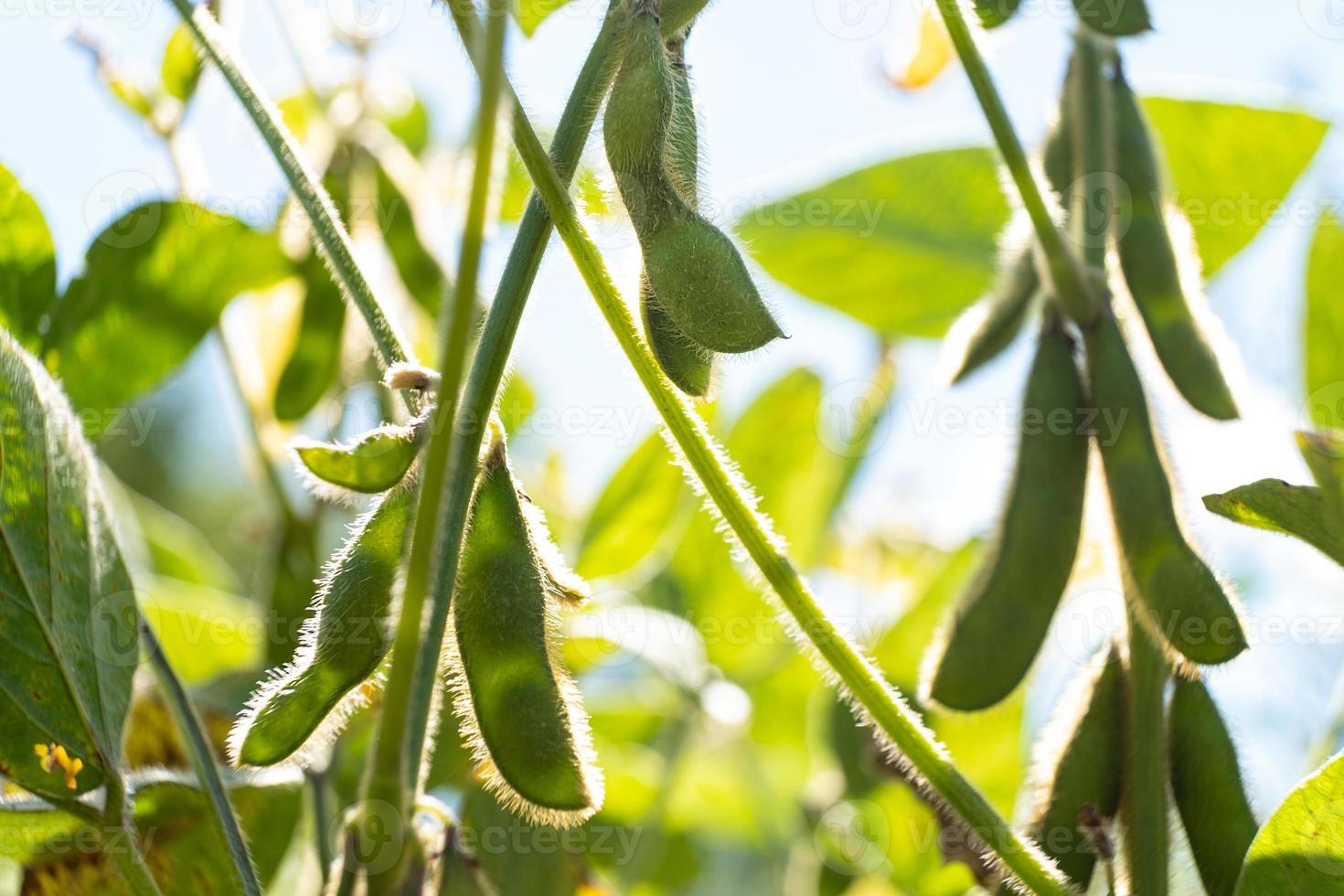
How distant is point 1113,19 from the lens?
2.93 feet

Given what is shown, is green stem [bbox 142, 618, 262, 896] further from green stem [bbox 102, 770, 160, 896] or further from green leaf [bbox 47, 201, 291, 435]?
green leaf [bbox 47, 201, 291, 435]

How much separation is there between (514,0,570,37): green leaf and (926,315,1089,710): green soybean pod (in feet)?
1.63

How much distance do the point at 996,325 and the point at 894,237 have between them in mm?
523

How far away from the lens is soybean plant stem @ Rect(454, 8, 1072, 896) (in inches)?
29.7

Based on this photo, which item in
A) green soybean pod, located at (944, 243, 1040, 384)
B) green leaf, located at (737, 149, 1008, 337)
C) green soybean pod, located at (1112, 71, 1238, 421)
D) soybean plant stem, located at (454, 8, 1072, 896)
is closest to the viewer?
soybean plant stem, located at (454, 8, 1072, 896)

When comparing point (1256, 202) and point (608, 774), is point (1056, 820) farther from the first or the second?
point (1256, 202)

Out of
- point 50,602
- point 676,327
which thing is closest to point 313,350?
point 50,602

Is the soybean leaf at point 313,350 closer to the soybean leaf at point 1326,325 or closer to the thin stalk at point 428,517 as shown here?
the thin stalk at point 428,517

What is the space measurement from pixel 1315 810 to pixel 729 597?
0.94m

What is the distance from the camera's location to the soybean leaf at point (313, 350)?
144 centimetres

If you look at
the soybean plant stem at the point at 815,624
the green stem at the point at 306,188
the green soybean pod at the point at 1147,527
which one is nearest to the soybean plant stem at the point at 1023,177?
the green soybean pod at the point at 1147,527

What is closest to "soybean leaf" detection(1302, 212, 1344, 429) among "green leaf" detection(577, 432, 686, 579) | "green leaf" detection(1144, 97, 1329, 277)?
"green leaf" detection(1144, 97, 1329, 277)

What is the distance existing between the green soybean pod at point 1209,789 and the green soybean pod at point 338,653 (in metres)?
0.57

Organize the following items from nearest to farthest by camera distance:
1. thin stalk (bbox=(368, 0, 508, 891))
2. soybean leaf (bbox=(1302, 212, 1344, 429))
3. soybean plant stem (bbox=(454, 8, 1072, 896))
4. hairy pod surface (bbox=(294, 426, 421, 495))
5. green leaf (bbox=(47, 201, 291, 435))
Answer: thin stalk (bbox=(368, 0, 508, 891)) → hairy pod surface (bbox=(294, 426, 421, 495)) → soybean plant stem (bbox=(454, 8, 1072, 896)) → green leaf (bbox=(47, 201, 291, 435)) → soybean leaf (bbox=(1302, 212, 1344, 429))
